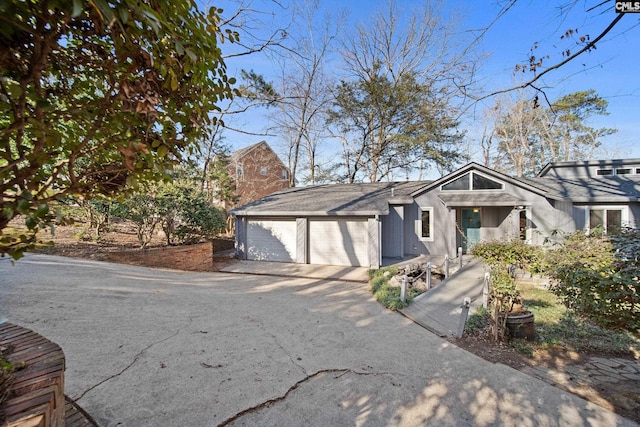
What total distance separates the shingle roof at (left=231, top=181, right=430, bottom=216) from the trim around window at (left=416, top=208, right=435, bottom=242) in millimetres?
1137

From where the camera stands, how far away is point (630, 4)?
282cm

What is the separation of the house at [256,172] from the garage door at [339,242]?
13.0 metres

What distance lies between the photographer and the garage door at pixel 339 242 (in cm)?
1266

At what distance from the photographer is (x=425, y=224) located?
47.4 ft

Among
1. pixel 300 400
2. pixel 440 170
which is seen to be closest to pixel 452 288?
pixel 300 400

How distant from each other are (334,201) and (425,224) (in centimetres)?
473

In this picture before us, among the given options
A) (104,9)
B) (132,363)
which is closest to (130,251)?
(132,363)

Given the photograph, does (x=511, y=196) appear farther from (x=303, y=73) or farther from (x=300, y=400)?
(x=303, y=73)

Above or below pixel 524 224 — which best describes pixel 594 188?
above

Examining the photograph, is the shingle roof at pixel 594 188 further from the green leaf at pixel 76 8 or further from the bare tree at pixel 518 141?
the green leaf at pixel 76 8

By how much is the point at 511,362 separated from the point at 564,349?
1.25m

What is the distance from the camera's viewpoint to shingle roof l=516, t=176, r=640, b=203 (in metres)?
12.0

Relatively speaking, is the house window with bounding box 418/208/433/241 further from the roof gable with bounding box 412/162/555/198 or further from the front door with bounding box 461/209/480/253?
the front door with bounding box 461/209/480/253

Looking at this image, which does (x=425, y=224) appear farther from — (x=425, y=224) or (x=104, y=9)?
(x=104, y=9)
